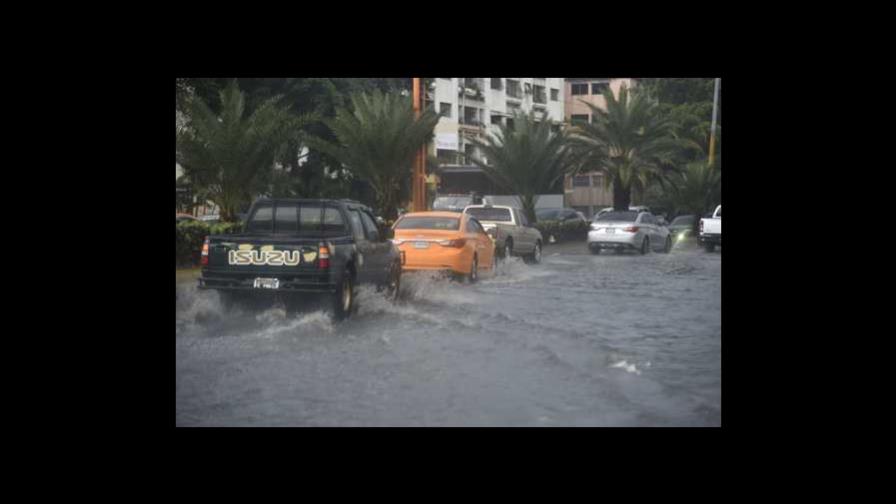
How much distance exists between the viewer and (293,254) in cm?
1241

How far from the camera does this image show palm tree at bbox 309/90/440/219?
2594cm

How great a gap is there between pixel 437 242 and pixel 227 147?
210 inches

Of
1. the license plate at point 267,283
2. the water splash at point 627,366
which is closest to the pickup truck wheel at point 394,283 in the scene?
the license plate at point 267,283

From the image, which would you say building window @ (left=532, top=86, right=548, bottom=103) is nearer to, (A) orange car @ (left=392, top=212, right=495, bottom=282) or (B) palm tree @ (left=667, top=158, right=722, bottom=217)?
(B) palm tree @ (left=667, top=158, right=722, bottom=217)

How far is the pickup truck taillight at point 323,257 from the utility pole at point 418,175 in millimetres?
10898

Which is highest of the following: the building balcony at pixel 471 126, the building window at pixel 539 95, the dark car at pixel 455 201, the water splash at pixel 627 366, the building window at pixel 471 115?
the building window at pixel 539 95

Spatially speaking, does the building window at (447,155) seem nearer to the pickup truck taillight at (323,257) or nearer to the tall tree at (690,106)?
the tall tree at (690,106)

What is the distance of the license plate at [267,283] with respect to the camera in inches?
489

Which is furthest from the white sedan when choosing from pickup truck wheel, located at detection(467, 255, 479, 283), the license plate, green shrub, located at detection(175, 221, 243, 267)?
the license plate

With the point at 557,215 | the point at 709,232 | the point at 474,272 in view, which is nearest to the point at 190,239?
the point at 474,272

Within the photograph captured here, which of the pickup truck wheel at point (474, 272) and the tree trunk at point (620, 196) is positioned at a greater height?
the tree trunk at point (620, 196)

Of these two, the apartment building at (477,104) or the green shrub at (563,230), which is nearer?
the green shrub at (563,230)
